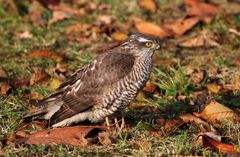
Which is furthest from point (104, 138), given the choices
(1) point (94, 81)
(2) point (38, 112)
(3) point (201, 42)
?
(3) point (201, 42)

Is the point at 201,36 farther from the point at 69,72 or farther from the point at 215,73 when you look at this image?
the point at 69,72

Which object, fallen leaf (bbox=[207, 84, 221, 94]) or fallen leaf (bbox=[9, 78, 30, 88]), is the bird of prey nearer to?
fallen leaf (bbox=[9, 78, 30, 88])

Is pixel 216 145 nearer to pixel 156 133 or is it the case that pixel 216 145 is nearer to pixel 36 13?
pixel 156 133

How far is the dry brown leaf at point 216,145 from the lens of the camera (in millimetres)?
5971

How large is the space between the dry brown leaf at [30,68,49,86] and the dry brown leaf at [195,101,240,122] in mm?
2276

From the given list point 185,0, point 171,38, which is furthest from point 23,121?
point 185,0

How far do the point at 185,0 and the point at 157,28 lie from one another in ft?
5.07

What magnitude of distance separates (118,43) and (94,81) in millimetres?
3358

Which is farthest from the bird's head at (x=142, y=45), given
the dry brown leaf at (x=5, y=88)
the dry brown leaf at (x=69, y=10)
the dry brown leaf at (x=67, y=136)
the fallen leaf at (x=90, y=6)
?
the fallen leaf at (x=90, y=6)

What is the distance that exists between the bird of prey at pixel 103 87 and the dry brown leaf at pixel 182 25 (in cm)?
371

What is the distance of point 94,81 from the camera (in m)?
6.62

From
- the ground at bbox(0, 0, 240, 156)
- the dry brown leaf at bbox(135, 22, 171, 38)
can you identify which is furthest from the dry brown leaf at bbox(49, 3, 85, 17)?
the dry brown leaf at bbox(135, 22, 171, 38)

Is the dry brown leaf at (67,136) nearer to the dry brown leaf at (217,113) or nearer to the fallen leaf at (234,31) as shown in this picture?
the dry brown leaf at (217,113)

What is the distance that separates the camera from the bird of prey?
6.47 metres
